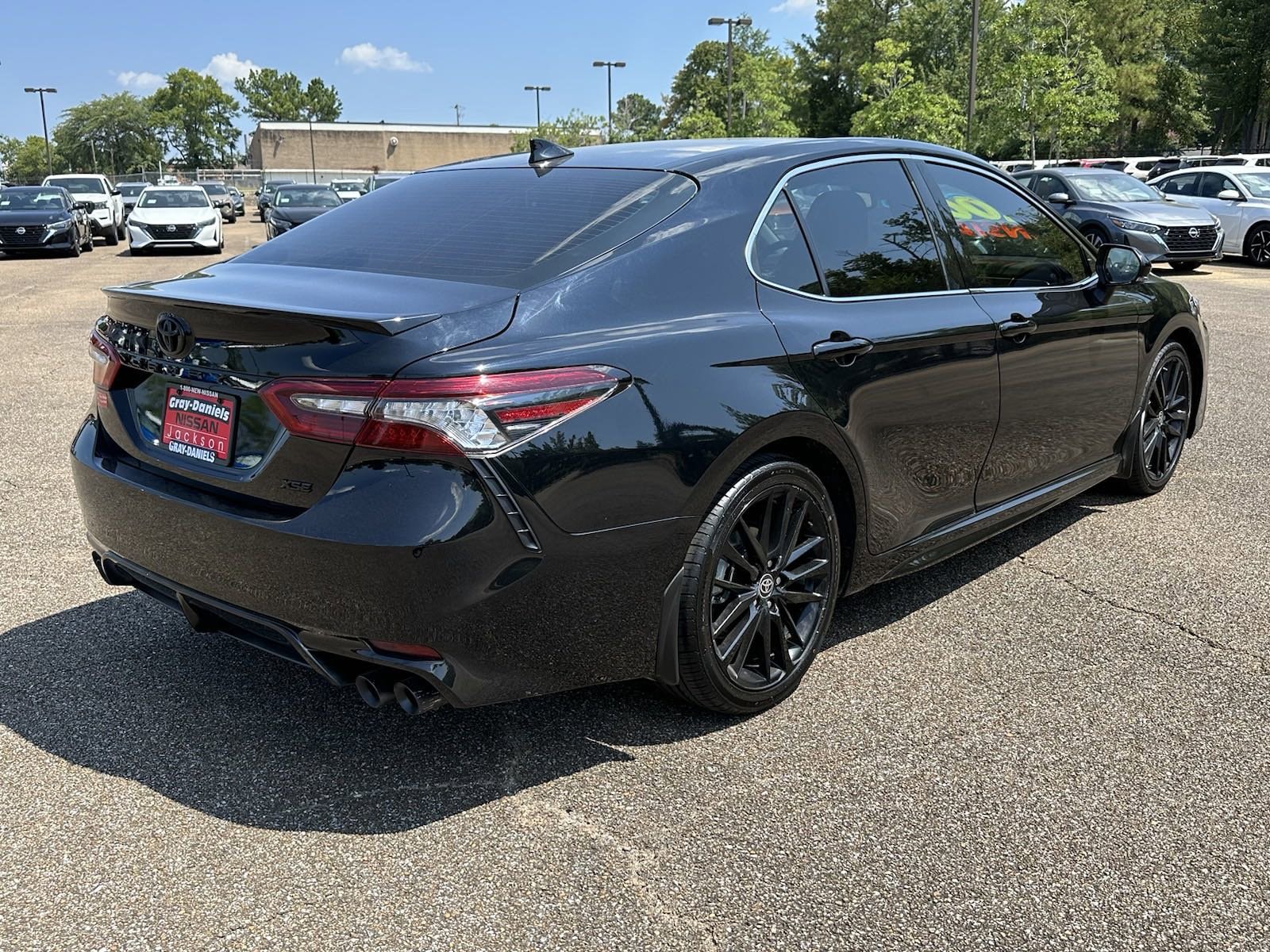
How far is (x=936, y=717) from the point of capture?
3.34 meters

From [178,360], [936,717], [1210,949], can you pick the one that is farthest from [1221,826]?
[178,360]

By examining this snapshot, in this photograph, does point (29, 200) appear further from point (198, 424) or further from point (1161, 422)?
point (198, 424)

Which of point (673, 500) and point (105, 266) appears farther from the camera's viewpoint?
point (105, 266)

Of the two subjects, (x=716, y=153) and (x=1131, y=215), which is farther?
(x=1131, y=215)

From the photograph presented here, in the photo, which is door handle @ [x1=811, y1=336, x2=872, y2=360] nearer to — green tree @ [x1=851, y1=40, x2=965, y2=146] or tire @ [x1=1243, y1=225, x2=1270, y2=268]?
tire @ [x1=1243, y1=225, x2=1270, y2=268]

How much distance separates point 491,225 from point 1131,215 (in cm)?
1741

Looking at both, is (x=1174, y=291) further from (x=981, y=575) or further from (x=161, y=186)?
(x=161, y=186)

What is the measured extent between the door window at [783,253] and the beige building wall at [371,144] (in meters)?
108

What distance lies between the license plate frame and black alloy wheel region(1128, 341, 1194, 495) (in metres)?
4.00

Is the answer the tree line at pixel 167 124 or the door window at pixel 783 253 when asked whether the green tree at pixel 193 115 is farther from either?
the door window at pixel 783 253

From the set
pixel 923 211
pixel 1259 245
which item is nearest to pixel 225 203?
pixel 1259 245

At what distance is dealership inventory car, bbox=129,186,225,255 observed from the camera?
81.4ft

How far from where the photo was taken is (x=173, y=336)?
2.97 meters

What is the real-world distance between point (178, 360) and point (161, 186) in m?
27.1
